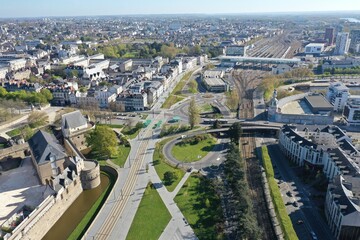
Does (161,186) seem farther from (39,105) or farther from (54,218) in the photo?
(39,105)

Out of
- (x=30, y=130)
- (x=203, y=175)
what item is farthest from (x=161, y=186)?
(x=30, y=130)

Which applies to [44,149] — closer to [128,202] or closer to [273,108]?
[128,202]

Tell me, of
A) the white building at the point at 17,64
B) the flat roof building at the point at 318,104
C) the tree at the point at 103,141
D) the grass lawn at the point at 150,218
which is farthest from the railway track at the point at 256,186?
the white building at the point at 17,64

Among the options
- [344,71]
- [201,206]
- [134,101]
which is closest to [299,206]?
[201,206]

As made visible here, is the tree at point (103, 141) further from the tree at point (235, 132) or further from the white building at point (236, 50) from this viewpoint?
the white building at point (236, 50)

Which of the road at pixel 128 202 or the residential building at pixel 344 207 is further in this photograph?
the road at pixel 128 202

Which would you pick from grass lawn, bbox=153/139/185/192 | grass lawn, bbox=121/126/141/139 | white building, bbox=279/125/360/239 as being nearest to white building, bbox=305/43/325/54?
white building, bbox=279/125/360/239
